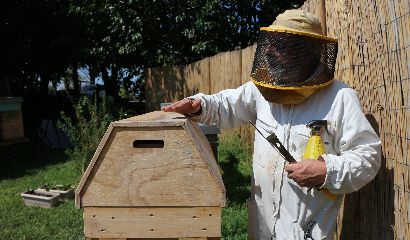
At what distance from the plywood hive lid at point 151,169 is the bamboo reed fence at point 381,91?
0.84 m

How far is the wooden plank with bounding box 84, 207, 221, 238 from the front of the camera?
1.98 metres

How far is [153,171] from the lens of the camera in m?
1.98

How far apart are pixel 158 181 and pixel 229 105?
0.80 m

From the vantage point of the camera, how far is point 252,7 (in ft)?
50.6

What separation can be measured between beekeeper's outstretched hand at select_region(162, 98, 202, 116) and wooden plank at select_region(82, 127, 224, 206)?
1.67 ft

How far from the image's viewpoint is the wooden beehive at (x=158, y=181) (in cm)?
196

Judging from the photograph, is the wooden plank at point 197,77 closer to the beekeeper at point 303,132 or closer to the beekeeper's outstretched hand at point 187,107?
the beekeeper's outstretched hand at point 187,107

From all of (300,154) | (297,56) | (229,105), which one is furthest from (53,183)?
(297,56)

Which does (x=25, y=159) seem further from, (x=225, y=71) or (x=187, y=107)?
(x=187, y=107)

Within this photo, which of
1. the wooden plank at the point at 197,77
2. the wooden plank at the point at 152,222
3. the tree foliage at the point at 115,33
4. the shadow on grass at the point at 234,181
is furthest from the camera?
the tree foliage at the point at 115,33

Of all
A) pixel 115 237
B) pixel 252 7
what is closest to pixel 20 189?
pixel 115 237

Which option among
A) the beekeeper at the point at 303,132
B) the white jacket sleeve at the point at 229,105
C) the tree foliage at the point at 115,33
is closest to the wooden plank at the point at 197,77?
the tree foliage at the point at 115,33

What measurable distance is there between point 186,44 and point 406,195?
12683 millimetres

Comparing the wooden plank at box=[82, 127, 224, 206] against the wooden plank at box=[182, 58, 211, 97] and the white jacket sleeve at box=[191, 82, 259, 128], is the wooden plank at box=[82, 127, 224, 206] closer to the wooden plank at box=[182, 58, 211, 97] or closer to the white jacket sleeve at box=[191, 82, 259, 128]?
the white jacket sleeve at box=[191, 82, 259, 128]
